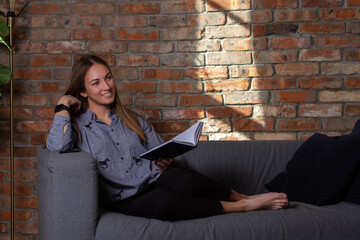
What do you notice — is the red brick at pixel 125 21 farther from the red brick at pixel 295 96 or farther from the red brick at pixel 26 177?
the red brick at pixel 26 177

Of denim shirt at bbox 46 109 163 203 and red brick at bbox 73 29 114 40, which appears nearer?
denim shirt at bbox 46 109 163 203

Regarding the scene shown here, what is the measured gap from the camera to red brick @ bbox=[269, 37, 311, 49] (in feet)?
8.07

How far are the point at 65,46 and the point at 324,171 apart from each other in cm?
173

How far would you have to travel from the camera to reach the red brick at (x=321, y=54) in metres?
2.46

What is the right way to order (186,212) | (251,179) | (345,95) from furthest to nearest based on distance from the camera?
(345,95) → (251,179) → (186,212)

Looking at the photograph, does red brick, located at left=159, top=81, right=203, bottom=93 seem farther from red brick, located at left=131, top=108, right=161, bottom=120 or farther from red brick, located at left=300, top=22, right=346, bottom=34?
red brick, located at left=300, top=22, right=346, bottom=34

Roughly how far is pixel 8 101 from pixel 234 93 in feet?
4.86

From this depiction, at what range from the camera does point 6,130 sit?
99.2 inches

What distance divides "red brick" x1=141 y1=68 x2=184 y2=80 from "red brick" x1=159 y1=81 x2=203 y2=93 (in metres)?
0.04

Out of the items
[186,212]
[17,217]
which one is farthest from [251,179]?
[17,217]

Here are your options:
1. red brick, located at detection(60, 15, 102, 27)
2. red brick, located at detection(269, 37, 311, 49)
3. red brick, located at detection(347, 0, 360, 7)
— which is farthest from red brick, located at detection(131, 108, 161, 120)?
red brick, located at detection(347, 0, 360, 7)

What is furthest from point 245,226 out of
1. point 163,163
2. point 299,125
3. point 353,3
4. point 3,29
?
point 3,29

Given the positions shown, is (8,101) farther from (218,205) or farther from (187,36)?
(218,205)

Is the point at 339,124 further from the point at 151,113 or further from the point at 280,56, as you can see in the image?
the point at 151,113
